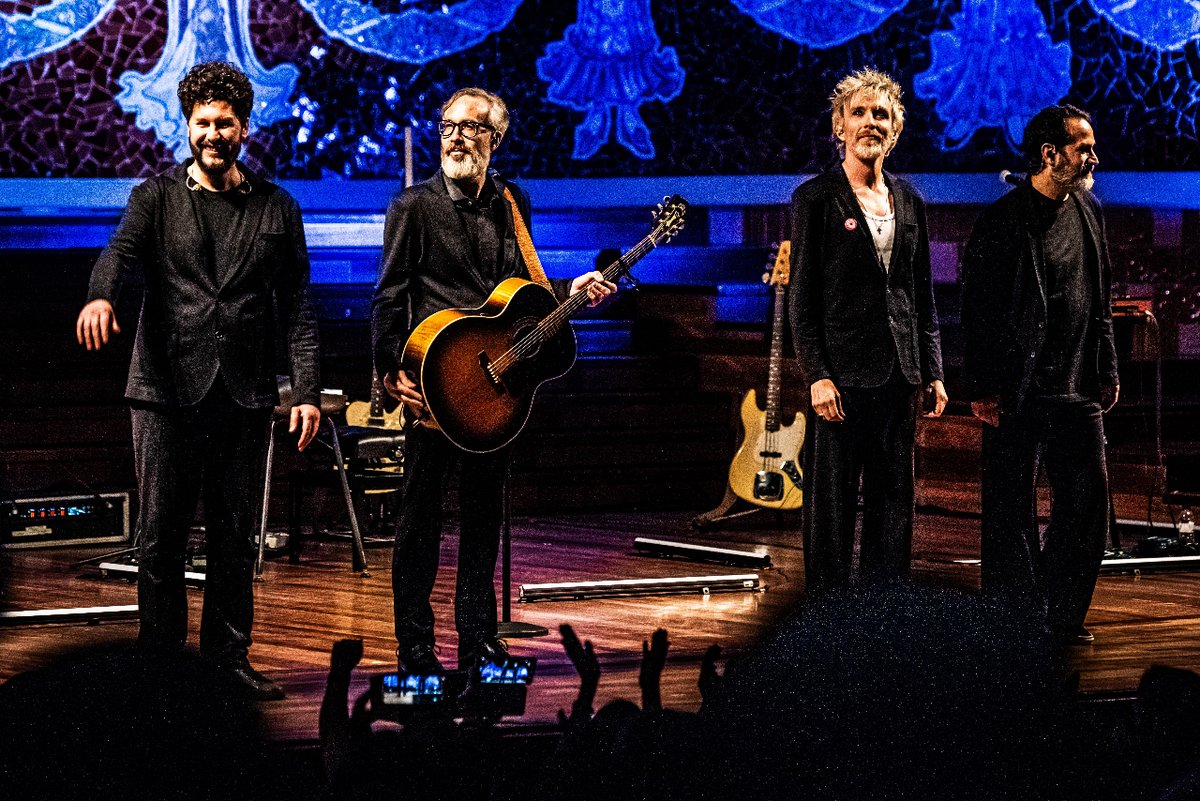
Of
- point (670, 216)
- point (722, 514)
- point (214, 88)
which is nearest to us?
point (214, 88)

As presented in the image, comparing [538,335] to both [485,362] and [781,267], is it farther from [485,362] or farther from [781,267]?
[781,267]

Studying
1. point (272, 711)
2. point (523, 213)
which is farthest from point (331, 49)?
point (272, 711)

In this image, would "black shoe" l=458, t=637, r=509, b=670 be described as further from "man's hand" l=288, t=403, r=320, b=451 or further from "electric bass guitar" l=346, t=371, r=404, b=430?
"electric bass guitar" l=346, t=371, r=404, b=430

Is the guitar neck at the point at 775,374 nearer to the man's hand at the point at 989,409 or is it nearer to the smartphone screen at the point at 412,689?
the man's hand at the point at 989,409

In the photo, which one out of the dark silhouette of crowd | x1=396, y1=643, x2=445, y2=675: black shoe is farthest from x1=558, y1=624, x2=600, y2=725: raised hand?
x1=396, y1=643, x2=445, y2=675: black shoe

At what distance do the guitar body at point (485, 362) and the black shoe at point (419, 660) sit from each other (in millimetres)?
503

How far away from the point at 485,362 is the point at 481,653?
721 millimetres

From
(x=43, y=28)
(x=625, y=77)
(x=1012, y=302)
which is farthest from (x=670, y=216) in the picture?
(x=43, y=28)

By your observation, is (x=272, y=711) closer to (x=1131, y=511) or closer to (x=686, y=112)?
(x=1131, y=511)

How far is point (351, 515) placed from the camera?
20.7ft

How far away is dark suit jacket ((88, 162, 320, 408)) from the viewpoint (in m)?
4.05

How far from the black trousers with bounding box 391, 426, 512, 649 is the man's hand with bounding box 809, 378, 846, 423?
0.78 m

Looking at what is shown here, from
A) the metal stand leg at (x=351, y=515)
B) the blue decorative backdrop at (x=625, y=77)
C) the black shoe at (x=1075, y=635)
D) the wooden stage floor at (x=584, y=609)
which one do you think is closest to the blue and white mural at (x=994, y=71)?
the blue decorative backdrop at (x=625, y=77)

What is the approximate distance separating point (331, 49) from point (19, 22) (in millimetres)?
1640
